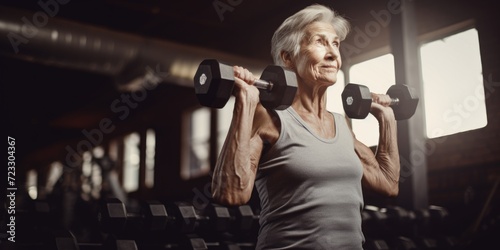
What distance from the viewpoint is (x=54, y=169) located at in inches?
356

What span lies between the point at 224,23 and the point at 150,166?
2935mm

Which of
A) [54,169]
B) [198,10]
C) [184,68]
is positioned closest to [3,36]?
[184,68]

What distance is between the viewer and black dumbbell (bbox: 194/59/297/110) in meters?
0.84

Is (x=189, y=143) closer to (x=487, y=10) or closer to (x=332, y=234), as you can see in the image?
(x=487, y=10)

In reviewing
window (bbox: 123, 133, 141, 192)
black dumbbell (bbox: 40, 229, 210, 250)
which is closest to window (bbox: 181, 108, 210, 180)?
window (bbox: 123, 133, 141, 192)

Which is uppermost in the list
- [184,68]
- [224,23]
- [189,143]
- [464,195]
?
[224,23]

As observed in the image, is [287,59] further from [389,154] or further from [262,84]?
[389,154]

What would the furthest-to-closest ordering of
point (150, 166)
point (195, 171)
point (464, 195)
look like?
point (150, 166)
point (195, 171)
point (464, 195)

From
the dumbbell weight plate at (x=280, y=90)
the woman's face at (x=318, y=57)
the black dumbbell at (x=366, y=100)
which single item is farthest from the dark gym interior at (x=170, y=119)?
the dumbbell weight plate at (x=280, y=90)

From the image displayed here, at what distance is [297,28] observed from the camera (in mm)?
981

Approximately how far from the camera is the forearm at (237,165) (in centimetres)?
85

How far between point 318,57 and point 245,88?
5.8 inches

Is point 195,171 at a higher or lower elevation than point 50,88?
lower

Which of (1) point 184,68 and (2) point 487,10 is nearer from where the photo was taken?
(2) point 487,10
